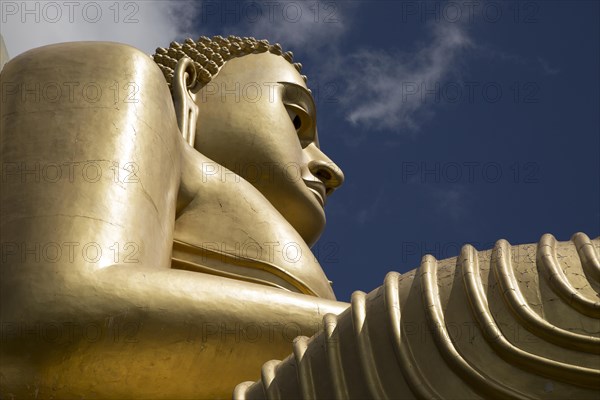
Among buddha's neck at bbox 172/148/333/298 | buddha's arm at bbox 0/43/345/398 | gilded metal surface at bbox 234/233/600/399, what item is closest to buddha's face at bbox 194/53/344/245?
buddha's neck at bbox 172/148/333/298

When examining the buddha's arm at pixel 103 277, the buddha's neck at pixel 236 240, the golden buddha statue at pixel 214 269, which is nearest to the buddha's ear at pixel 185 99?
the golden buddha statue at pixel 214 269

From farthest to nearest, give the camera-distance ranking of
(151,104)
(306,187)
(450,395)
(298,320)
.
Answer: (306,187) → (151,104) → (298,320) → (450,395)

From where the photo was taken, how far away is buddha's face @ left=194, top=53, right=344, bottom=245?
5551 mm

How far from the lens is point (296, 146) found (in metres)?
5.76

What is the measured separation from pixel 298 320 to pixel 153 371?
53cm

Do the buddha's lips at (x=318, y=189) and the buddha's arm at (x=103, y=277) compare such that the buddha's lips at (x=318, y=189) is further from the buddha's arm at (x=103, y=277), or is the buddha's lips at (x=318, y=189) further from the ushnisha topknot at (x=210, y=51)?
the buddha's arm at (x=103, y=277)

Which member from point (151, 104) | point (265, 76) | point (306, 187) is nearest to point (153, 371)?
point (151, 104)

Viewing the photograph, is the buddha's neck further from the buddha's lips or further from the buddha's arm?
the buddha's lips

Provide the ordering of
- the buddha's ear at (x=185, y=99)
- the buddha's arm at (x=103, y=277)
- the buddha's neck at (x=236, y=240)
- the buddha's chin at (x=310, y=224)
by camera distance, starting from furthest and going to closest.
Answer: the buddha's chin at (x=310, y=224), the buddha's ear at (x=185, y=99), the buddha's neck at (x=236, y=240), the buddha's arm at (x=103, y=277)

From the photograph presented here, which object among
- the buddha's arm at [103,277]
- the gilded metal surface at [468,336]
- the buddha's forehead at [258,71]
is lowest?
the gilded metal surface at [468,336]

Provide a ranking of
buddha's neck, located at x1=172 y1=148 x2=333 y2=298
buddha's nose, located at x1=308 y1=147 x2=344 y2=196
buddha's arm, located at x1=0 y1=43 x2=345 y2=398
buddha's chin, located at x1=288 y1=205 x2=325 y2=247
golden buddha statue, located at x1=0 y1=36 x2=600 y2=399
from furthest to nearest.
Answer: buddha's nose, located at x1=308 y1=147 x2=344 y2=196 → buddha's chin, located at x1=288 y1=205 x2=325 y2=247 → buddha's neck, located at x1=172 y1=148 x2=333 y2=298 → buddha's arm, located at x1=0 y1=43 x2=345 y2=398 → golden buddha statue, located at x1=0 y1=36 x2=600 y2=399

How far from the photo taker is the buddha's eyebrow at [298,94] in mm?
5922

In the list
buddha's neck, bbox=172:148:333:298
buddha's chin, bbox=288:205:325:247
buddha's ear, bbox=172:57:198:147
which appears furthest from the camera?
buddha's chin, bbox=288:205:325:247

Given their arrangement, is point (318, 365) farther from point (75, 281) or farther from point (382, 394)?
point (75, 281)
